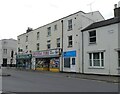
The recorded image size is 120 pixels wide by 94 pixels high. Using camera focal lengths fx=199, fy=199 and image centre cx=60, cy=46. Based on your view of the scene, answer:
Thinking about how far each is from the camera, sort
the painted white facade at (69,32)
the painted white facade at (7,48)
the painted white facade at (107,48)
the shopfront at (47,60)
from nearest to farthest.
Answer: the painted white facade at (107,48) < the painted white facade at (69,32) < the shopfront at (47,60) < the painted white facade at (7,48)

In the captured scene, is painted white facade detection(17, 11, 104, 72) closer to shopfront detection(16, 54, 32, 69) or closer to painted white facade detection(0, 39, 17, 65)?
shopfront detection(16, 54, 32, 69)

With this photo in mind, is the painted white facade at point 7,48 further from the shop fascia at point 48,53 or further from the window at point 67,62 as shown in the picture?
the window at point 67,62

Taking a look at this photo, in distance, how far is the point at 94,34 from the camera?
83.7 feet

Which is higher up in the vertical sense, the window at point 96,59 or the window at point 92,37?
the window at point 92,37

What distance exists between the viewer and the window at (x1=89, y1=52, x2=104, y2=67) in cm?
2383

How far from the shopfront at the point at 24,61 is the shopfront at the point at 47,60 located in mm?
1946

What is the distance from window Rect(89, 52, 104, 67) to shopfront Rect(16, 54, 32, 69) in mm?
17166

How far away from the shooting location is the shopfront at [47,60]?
31.9m

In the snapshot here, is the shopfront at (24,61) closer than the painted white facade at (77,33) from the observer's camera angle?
No

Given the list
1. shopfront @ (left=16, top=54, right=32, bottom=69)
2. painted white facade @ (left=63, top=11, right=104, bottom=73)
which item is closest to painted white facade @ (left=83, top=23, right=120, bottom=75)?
painted white facade @ (left=63, top=11, right=104, bottom=73)

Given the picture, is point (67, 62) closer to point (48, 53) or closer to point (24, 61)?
point (48, 53)

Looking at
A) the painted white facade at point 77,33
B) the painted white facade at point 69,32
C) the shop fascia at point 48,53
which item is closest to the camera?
the painted white facade at point 77,33

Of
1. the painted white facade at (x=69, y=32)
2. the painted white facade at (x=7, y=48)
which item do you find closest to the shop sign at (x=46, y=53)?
the painted white facade at (x=69, y=32)

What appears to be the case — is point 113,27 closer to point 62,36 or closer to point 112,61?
point 112,61
